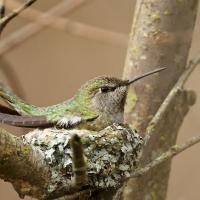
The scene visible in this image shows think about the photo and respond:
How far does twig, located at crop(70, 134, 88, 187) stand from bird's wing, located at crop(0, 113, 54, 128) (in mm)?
749

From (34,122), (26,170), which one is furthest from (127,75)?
(26,170)

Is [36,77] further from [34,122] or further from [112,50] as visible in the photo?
[34,122]

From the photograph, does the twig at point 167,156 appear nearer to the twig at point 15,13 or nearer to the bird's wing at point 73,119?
the bird's wing at point 73,119

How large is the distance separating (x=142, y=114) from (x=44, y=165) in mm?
1025

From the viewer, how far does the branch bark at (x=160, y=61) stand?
3242mm

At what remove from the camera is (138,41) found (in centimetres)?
333

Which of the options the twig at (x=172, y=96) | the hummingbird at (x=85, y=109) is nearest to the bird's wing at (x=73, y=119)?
the hummingbird at (x=85, y=109)

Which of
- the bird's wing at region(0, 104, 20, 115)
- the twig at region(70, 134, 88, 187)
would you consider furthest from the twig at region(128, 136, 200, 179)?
the bird's wing at region(0, 104, 20, 115)

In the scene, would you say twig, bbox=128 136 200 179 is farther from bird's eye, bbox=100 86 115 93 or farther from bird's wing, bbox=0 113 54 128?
bird's eye, bbox=100 86 115 93

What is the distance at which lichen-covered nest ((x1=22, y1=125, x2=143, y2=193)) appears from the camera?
2.70 m

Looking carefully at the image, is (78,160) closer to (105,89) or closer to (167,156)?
(167,156)

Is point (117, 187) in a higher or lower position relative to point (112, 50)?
lower

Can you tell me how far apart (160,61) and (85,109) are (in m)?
0.46

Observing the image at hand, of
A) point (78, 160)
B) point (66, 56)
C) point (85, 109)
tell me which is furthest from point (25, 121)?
point (66, 56)
